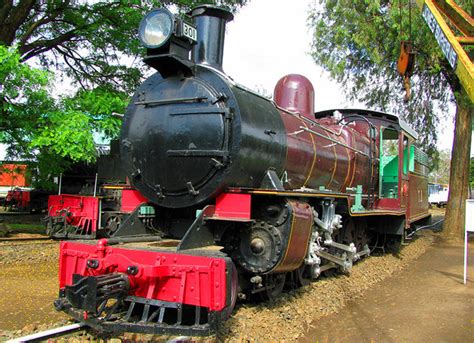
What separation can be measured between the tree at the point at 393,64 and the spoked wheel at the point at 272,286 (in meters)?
9.47

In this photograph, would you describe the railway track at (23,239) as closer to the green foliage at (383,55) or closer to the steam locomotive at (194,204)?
the steam locomotive at (194,204)

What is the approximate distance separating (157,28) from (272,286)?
3.53 m

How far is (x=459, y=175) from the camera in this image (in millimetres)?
16562

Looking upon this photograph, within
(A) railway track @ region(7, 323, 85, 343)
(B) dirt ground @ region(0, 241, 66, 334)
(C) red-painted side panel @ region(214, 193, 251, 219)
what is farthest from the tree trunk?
(A) railway track @ region(7, 323, 85, 343)

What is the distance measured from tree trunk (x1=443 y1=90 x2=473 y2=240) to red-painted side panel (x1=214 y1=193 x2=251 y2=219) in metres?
13.9

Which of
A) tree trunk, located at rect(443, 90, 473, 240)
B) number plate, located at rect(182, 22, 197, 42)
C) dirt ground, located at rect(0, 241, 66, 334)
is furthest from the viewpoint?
tree trunk, located at rect(443, 90, 473, 240)

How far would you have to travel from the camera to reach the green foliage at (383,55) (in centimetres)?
1432

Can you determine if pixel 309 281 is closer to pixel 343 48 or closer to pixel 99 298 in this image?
pixel 99 298

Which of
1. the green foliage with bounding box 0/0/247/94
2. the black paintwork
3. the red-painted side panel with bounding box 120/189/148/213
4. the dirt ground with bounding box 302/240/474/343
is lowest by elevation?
the dirt ground with bounding box 302/240/474/343

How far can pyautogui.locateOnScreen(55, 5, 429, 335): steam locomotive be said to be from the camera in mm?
4133

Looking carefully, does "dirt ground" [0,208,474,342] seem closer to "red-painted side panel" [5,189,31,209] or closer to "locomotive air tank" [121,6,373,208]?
"locomotive air tank" [121,6,373,208]

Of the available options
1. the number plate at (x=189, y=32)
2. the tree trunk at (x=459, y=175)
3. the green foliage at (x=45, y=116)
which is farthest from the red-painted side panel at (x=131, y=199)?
the tree trunk at (x=459, y=175)

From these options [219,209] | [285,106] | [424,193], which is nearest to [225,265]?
[219,209]

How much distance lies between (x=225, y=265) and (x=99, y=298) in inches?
45.3
